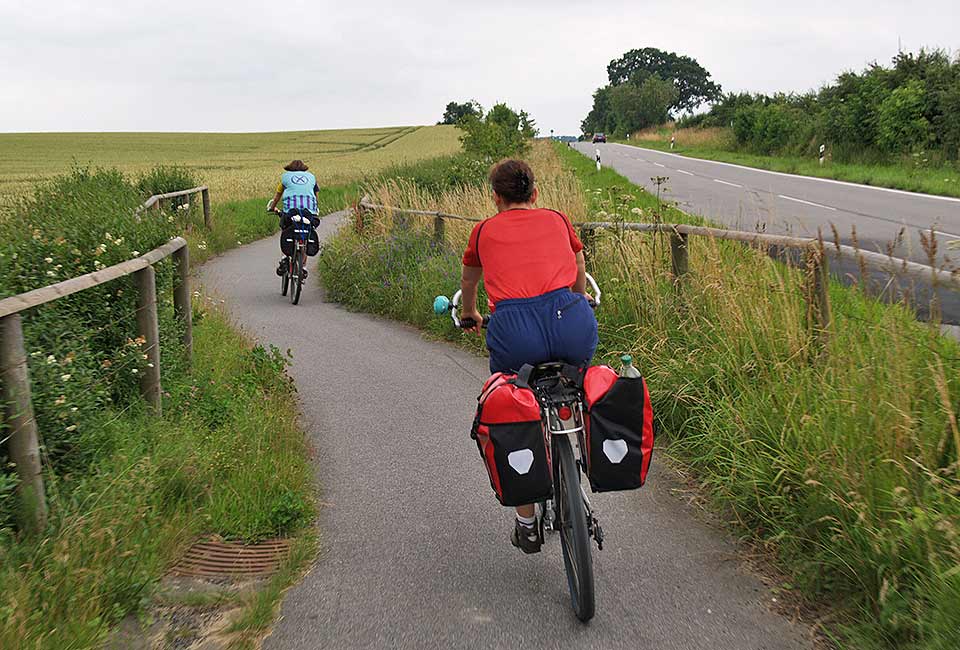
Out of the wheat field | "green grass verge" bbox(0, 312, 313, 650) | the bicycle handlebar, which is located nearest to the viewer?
"green grass verge" bbox(0, 312, 313, 650)

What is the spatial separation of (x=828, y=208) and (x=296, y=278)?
1100cm

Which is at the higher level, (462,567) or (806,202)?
(806,202)

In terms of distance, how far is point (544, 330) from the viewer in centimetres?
360

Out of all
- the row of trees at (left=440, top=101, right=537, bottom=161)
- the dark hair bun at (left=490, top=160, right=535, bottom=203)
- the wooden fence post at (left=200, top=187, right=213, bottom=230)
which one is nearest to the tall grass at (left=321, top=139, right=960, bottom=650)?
the dark hair bun at (left=490, top=160, right=535, bottom=203)

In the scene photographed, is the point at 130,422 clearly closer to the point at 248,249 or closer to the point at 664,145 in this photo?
the point at 248,249

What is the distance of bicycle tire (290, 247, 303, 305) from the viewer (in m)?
12.7

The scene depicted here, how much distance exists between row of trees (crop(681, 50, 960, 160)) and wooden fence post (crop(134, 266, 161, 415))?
25018 mm

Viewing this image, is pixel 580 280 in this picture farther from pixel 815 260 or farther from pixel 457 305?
pixel 815 260

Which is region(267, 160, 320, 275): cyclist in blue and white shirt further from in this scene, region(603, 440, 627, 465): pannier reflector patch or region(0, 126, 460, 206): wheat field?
region(0, 126, 460, 206): wheat field

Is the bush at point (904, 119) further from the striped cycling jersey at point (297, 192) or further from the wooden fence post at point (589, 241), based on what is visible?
the wooden fence post at point (589, 241)

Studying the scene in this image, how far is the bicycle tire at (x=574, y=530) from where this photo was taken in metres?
3.36

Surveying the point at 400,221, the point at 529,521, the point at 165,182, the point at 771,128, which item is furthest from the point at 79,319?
the point at 771,128

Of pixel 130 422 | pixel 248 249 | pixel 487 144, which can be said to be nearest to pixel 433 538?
pixel 130 422

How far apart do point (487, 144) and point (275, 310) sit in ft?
56.7
